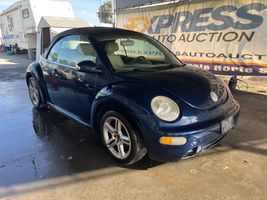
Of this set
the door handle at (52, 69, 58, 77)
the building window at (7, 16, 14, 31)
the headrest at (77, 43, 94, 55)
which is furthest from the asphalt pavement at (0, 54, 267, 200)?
the building window at (7, 16, 14, 31)

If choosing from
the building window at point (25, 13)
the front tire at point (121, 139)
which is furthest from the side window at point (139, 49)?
the building window at point (25, 13)

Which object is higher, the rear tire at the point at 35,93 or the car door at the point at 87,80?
the car door at the point at 87,80

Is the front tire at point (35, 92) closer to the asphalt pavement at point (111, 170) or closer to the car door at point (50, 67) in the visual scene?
the car door at point (50, 67)

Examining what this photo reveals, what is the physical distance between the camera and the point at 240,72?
638 centimetres

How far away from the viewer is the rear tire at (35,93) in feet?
17.0

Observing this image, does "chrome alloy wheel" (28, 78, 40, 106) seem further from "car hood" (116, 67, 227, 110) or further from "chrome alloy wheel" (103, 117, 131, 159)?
"car hood" (116, 67, 227, 110)

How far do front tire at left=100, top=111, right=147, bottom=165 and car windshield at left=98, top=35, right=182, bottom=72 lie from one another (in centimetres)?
66

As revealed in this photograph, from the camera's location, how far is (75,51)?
3.94m

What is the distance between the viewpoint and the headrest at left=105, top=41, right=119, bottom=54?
11.7ft

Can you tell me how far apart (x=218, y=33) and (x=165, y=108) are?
4721 mm

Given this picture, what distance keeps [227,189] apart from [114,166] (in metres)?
1.27

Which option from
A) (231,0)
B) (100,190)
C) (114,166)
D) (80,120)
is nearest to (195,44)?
(231,0)

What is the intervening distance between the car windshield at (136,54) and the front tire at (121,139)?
664 mm

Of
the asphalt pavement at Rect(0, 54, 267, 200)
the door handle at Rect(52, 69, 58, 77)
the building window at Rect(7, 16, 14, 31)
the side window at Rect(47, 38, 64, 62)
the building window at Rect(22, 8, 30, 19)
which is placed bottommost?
the asphalt pavement at Rect(0, 54, 267, 200)
